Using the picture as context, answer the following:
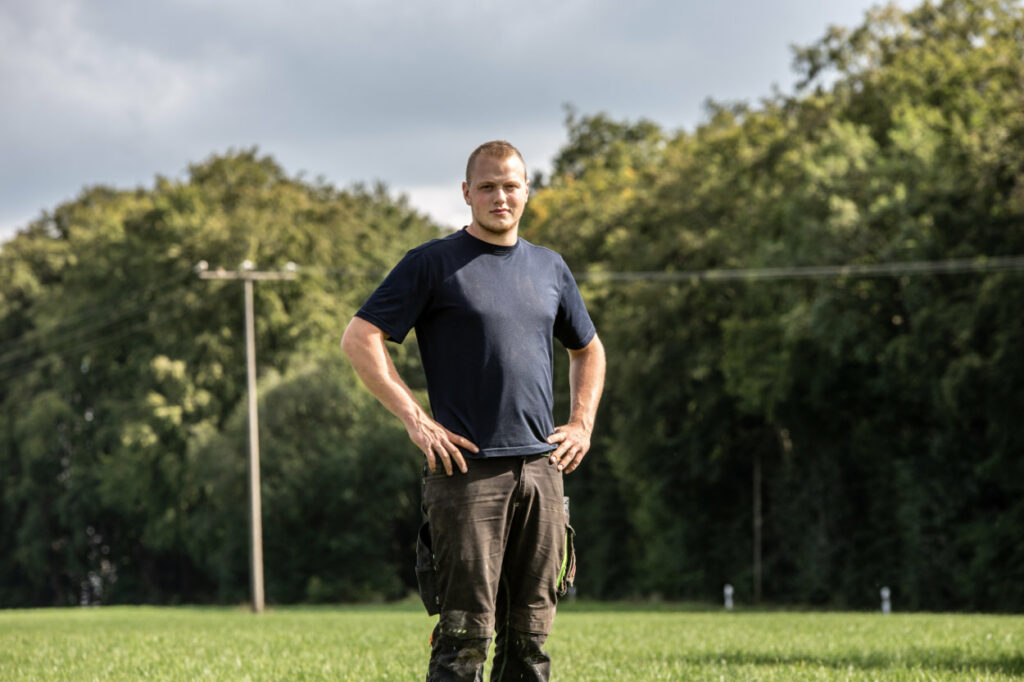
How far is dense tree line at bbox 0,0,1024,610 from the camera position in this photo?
2925cm

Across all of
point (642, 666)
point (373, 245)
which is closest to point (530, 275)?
point (642, 666)

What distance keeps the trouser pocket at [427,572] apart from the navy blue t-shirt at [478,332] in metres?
0.44

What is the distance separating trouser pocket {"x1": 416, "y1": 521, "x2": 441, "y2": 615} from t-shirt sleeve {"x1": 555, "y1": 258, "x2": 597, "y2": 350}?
94 cm

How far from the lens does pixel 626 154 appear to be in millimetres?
49531

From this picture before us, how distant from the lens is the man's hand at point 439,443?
4883mm

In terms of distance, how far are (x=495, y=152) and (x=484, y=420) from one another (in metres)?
1.02

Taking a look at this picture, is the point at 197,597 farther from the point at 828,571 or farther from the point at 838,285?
the point at 838,285

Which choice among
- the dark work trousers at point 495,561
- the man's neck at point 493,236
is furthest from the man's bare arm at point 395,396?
the man's neck at point 493,236

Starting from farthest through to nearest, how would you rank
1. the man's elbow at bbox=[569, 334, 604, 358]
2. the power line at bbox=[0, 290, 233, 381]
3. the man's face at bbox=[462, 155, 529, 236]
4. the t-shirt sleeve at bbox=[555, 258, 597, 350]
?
the power line at bbox=[0, 290, 233, 381] < the man's elbow at bbox=[569, 334, 604, 358] < the t-shirt sleeve at bbox=[555, 258, 597, 350] < the man's face at bbox=[462, 155, 529, 236]

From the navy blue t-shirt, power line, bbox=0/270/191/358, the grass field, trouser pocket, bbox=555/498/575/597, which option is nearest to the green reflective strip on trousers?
trouser pocket, bbox=555/498/575/597

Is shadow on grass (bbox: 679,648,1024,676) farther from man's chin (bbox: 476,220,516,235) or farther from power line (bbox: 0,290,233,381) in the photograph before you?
power line (bbox: 0,290,233,381)

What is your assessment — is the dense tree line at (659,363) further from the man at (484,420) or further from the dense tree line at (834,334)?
the man at (484,420)

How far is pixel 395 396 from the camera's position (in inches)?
197

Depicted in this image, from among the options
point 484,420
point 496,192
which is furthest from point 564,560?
point 496,192
